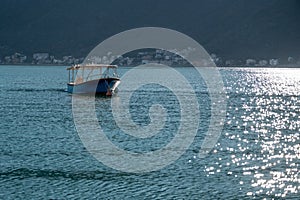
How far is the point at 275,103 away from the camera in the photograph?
116812mm

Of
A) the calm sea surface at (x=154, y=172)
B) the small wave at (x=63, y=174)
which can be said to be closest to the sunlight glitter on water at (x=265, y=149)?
the calm sea surface at (x=154, y=172)

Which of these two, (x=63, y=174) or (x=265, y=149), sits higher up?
(x=265, y=149)

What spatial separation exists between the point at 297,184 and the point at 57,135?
3304 centimetres

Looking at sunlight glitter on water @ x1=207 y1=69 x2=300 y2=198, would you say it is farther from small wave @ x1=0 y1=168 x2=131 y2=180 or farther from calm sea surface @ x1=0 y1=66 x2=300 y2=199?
small wave @ x1=0 y1=168 x2=131 y2=180

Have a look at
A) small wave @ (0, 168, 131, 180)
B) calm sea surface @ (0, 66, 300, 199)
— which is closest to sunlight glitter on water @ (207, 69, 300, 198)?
calm sea surface @ (0, 66, 300, 199)

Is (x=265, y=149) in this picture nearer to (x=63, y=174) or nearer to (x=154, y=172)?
(x=154, y=172)

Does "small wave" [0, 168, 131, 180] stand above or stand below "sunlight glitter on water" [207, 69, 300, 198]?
below

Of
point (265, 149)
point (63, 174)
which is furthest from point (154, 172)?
point (265, 149)

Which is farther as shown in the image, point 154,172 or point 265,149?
point 265,149

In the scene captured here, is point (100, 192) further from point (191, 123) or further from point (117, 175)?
point (191, 123)

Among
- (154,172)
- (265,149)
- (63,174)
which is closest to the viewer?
(63,174)

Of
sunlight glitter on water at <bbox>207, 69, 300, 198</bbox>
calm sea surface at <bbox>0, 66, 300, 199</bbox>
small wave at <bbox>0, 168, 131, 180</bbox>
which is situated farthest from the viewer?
small wave at <bbox>0, 168, 131, 180</bbox>

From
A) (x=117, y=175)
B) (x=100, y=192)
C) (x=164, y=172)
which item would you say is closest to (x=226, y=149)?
(x=164, y=172)

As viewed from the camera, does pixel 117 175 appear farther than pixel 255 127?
No
